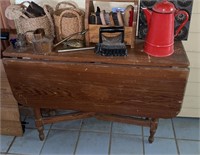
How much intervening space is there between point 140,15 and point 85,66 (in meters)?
0.52

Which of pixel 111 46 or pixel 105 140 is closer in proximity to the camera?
pixel 111 46

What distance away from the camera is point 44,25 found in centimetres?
149

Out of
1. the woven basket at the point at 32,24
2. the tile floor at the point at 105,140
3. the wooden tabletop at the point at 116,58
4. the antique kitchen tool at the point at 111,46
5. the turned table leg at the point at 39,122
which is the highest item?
the woven basket at the point at 32,24

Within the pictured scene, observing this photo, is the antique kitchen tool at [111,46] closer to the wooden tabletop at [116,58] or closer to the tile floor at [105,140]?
the wooden tabletop at [116,58]

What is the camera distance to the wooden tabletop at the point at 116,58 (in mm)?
1322

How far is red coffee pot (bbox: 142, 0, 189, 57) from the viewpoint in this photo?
126 cm

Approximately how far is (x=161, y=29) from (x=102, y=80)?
437 mm

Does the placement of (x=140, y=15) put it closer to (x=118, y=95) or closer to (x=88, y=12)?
(x=88, y=12)

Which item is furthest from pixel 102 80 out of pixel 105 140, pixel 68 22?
pixel 105 140

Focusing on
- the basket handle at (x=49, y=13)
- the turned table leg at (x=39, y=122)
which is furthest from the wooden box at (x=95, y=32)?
the turned table leg at (x=39, y=122)

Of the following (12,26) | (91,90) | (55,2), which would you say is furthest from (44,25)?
(91,90)

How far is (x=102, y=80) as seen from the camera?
1403 millimetres

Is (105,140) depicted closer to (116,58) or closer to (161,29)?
(116,58)

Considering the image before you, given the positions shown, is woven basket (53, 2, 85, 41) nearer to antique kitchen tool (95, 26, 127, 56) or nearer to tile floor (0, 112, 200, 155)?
antique kitchen tool (95, 26, 127, 56)
